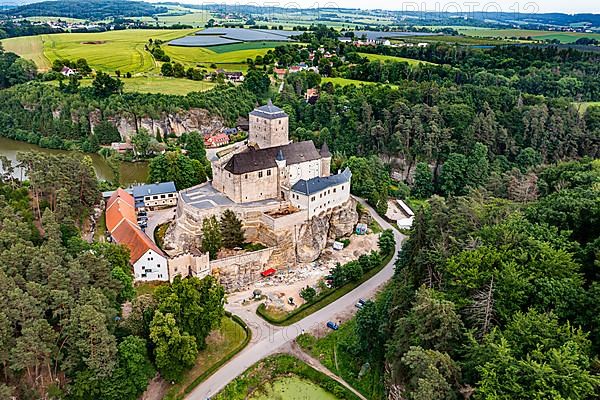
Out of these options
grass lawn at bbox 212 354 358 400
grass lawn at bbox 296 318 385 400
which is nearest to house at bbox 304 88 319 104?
grass lawn at bbox 296 318 385 400

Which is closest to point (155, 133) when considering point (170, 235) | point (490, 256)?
point (170, 235)

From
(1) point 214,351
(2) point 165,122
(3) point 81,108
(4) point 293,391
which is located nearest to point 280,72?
(2) point 165,122

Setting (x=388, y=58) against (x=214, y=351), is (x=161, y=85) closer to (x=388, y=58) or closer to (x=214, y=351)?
(x=388, y=58)

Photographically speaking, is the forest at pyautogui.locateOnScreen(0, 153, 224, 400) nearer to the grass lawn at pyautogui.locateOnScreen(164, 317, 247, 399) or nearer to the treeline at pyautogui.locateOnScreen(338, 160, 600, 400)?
the grass lawn at pyautogui.locateOnScreen(164, 317, 247, 399)

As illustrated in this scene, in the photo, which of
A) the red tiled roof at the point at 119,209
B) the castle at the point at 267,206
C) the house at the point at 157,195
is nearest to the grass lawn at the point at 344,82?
the castle at the point at 267,206

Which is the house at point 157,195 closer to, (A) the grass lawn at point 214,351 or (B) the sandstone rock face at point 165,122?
(A) the grass lawn at point 214,351
